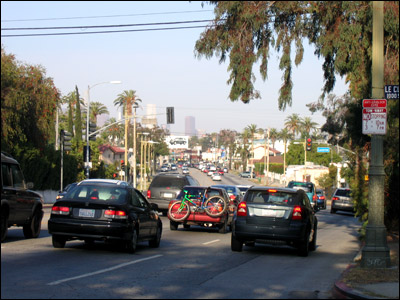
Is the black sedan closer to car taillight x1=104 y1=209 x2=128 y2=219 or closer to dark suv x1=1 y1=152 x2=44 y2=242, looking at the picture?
car taillight x1=104 y1=209 x2=128 y2=219

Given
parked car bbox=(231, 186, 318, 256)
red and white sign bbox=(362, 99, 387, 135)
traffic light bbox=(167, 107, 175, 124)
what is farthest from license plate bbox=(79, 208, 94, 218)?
traffic light bbox=(167, 107, 175, 124)

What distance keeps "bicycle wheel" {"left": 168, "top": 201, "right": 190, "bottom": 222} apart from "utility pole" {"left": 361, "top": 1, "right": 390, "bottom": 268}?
9.57m

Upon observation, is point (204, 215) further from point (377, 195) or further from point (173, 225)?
point (377, 195)

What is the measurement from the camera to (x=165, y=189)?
1118 inches

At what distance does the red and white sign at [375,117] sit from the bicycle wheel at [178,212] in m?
9.71

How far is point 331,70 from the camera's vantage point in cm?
2184

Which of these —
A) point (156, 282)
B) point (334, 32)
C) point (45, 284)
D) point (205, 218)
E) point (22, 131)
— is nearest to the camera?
point (45, 284)

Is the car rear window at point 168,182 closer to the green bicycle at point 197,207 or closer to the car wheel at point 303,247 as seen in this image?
the green bicycle at point 197,207

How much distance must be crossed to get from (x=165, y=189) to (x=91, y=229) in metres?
14.4

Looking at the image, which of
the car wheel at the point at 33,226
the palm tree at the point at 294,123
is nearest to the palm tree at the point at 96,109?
the palm tree at the point at 294,123

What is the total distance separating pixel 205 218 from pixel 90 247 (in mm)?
6712

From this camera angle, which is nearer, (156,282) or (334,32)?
(156,282)

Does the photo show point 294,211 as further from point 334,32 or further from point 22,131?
point 22,131

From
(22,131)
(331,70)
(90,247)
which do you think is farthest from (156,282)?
(22,131)
